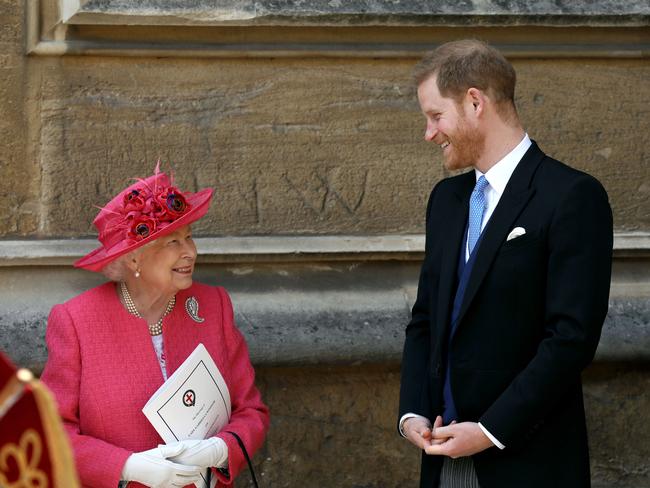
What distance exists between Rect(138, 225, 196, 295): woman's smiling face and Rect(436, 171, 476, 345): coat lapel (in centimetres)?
69

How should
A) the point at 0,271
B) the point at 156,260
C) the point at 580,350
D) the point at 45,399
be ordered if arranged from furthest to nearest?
1. the point at 0,271
2. the point at 156,260
3. the point at 580,350
4. the point at 45,399

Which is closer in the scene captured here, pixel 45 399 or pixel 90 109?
pixel 45 399

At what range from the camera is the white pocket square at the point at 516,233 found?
3018mm

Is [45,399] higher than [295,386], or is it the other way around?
[45,399]

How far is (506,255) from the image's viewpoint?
304cm

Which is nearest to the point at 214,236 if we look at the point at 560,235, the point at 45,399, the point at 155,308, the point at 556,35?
the point at 155,308

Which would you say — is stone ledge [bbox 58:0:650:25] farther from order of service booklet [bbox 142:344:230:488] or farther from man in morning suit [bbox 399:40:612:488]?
→ order of service booklet [bbox 142:344:230:488]

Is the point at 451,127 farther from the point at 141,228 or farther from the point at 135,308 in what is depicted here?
the point at 135,308

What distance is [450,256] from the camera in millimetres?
3182

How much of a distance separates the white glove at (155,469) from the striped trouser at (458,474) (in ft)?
2.12

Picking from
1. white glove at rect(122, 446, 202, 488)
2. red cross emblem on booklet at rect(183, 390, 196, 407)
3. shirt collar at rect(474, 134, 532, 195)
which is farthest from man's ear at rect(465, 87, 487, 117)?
white glove at rect(122, 446, 202, 488)

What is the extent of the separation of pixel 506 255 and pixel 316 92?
161 cm

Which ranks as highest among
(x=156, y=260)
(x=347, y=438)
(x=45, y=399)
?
(x=45, y=399)

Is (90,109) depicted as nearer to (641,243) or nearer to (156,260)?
(156,260)
